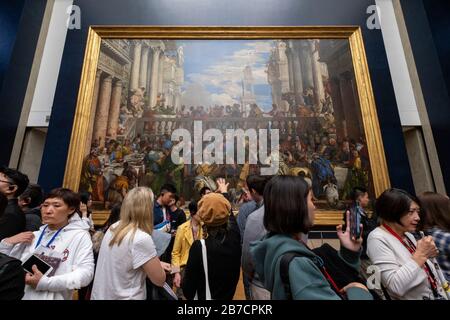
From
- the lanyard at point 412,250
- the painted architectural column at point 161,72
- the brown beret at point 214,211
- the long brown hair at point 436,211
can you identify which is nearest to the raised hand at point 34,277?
the brown beret at point 214,211

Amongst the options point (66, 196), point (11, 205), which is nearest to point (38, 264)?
point (66, 196)

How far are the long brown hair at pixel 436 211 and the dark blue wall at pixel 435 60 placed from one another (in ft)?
15.4

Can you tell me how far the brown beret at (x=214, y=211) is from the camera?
1.94m

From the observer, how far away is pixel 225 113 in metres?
6.82

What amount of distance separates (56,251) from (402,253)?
8.14 ft

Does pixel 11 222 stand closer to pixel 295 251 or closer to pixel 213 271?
pixel 213 271

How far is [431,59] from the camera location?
6137 mm

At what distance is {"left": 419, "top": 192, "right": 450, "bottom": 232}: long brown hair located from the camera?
2131 mm

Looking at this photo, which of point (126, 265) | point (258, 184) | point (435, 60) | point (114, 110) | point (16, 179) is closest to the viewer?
point (126, 265)

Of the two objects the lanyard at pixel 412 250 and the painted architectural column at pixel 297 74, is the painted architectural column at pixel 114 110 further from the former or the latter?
the lanyard at pixel 412 250

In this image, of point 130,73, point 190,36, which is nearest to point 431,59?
point 190,36

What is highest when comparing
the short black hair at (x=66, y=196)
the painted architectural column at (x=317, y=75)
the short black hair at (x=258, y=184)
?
the painted architectural column at (x=317, y=75)

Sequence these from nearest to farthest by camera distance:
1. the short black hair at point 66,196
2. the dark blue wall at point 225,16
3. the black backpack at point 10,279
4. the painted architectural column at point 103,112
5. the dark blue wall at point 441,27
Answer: the black backpack at point 10,279 → the short black hair at point 66,196 → the dark blue wall at point 441,27 → the painted architectural column at point 103,112 → the dark blue wall at point 225,16

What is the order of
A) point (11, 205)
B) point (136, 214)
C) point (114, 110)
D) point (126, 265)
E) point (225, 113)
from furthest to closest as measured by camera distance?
point (225, 113), point (114, 110), point (11, 205), point (136, 214), point (126, 265)
